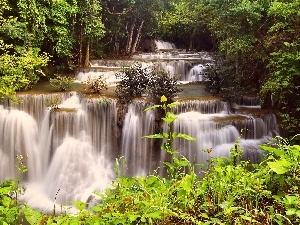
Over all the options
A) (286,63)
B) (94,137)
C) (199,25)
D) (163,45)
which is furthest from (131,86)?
(163,45)

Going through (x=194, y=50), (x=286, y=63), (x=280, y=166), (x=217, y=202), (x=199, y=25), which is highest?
(x=199, y=25)

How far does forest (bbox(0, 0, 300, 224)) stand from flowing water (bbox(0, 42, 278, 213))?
65 centimetres

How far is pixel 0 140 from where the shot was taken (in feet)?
33.2

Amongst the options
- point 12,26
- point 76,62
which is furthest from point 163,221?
point 76,62

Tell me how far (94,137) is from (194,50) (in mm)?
15095

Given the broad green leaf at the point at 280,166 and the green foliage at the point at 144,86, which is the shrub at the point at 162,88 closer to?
the green foliage at the point at 144,86

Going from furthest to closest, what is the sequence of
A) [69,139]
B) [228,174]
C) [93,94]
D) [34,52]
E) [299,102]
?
[34,52] < [93,94] < [69,139] < [299,102] < [228,174]

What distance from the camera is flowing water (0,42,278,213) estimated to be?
9977mm

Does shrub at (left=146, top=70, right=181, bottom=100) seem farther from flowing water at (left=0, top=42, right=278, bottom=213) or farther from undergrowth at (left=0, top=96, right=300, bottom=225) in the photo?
undergrowth at (left=0, top=96, right=300, bottom=225)

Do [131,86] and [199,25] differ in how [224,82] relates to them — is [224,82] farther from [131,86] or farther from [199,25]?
[199,25]

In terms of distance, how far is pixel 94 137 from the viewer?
1054 cm

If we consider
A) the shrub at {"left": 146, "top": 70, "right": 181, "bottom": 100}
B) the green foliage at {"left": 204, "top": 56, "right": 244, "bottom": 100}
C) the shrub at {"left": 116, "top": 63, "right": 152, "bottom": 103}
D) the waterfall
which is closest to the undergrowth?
the shrub at {"left": 146, "top": 70, "right": 181, "bottom": 100}

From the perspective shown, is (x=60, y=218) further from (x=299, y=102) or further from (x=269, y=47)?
(x=269, y=47)

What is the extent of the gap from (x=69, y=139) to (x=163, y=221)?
848 centimetres
